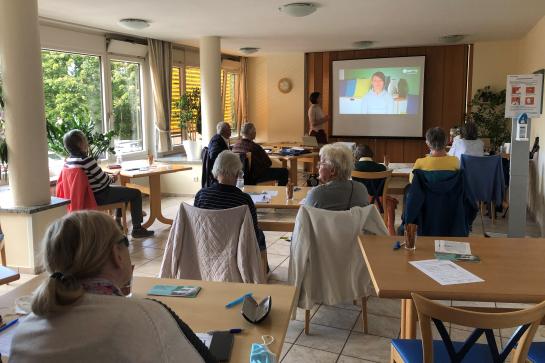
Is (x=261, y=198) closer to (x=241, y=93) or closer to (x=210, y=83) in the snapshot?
(x=210, y=83)

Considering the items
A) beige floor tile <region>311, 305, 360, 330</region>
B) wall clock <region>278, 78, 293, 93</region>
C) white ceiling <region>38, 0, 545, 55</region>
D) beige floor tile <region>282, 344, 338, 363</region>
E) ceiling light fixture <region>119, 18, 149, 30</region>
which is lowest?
beige floor tile <region>282, 344, 338, 363</region>

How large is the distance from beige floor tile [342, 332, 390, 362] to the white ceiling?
347 centimetres

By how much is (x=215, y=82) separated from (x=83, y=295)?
6499 millimetres

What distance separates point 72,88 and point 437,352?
5.85 meters

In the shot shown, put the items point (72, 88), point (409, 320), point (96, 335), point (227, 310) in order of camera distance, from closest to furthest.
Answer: point (96, 335)
point (227, 310)
point (409, 320)
point (72, 88)

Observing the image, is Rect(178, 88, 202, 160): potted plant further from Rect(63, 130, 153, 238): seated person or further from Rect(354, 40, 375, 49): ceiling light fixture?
Rect(354, 40, 375, 49): ceiling light fixture

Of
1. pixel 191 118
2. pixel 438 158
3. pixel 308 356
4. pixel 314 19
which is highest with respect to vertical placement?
pixel 314 19

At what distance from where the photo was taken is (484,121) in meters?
8.18

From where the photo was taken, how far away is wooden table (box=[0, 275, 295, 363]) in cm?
151

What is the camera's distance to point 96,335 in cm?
103

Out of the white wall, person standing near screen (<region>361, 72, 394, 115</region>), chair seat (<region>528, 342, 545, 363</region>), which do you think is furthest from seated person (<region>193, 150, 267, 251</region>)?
the white wall

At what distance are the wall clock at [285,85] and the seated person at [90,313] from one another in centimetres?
924

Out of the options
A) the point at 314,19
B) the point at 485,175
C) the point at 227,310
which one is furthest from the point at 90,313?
the point at 314,19

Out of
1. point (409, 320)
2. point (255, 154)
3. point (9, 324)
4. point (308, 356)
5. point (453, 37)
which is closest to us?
point (9, 324)
